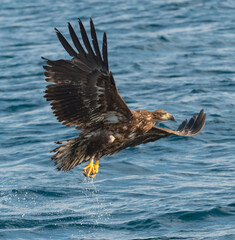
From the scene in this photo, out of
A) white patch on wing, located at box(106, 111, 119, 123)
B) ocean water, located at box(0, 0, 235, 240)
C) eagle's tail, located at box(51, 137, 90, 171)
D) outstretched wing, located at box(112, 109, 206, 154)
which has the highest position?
white patch on wing, located at box(106, 111, 119, 123)

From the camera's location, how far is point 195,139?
1318cm

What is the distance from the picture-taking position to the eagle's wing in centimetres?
778

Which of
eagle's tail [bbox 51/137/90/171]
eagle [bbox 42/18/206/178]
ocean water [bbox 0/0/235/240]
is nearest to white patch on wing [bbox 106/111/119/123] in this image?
eagle [bbox 42/18/206/178]

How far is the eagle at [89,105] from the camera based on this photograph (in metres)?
7.79

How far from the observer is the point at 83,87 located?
7992 mm

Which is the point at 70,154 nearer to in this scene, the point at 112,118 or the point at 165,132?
the point at 112,118

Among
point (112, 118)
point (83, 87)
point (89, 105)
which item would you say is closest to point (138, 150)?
point (112, 118)

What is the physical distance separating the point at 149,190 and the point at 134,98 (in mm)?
4958

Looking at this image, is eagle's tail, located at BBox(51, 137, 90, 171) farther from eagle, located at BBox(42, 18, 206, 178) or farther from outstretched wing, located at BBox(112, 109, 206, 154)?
outstretched wing, located at BBox(112, 109, 206, 154)

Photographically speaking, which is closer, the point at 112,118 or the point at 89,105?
the point at 89,105

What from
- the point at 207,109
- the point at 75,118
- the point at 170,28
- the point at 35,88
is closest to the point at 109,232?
the point at 75,118

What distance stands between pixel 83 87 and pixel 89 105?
0.99 ft

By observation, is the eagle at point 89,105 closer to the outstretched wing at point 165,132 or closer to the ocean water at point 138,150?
the outstretched wing at point 165,132

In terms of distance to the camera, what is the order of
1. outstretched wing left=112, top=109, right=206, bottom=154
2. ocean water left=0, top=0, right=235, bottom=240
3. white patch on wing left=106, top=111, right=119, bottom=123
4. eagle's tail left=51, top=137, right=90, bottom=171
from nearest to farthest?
white patch on wing left=106, top=111, right=119, bottom=123 < eagle's tail left=51, top=137, right=90, bottom=171 < outstretched wing left=112, top=109, right=206, bottom=154 < ocean water left=0, top=0, right=235, bottom=240
